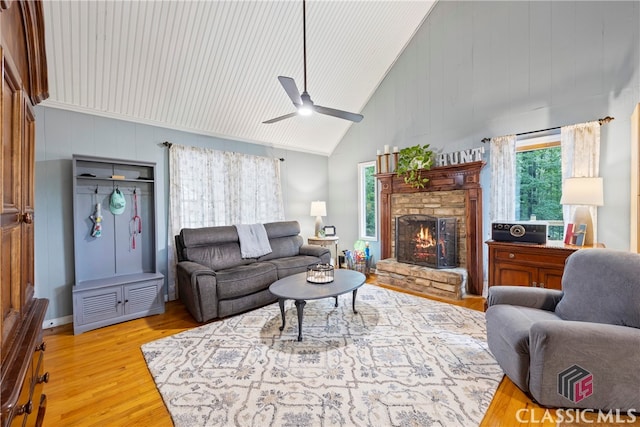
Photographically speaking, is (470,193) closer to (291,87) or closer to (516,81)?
(516,81)

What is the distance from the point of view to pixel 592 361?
1.70 metres

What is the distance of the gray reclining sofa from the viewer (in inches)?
126

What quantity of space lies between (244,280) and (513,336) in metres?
2.71

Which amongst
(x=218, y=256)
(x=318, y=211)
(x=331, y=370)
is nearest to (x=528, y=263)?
(x=331, y=370)

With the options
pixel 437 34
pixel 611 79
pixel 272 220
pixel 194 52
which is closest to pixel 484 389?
pixel 611 79

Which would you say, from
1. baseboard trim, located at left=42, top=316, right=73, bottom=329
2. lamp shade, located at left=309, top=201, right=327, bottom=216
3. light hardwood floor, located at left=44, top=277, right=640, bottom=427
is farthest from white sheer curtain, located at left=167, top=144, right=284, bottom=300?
light hardwood floor, located at left=44, top=277, right=640, bottom=427

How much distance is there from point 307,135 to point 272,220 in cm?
186

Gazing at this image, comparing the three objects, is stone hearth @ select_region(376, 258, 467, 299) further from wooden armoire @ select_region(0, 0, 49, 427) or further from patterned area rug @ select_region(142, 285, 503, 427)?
wooden armoire @ select_region(0, 0, 49, 427)

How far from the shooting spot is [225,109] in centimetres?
441

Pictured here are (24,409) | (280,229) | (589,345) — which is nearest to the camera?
(24,409)

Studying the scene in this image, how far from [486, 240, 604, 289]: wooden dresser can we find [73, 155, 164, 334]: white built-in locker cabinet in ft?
13.7

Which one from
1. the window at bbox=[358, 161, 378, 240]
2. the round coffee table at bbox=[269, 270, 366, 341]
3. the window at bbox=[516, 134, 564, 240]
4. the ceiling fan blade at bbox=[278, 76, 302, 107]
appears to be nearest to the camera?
the ceiling fan blade at bbox=[278, 76, 302, 107]

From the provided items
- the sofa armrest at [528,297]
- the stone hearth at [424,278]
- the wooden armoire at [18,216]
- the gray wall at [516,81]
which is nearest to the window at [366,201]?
the gray wall at [516,81]

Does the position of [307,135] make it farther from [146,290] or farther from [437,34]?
[146,290]
